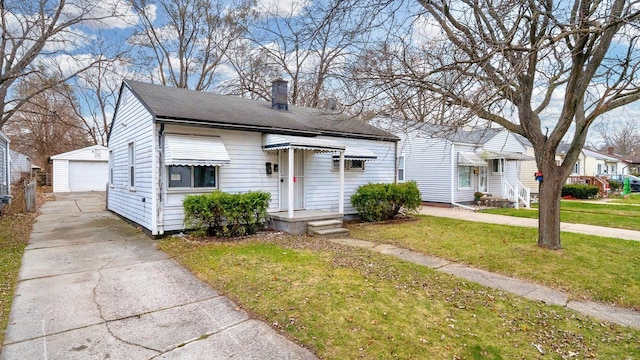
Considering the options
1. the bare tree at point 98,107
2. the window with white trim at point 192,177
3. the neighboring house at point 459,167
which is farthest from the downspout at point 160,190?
the bare tree at point 98,107

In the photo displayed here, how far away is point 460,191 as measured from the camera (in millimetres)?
17219

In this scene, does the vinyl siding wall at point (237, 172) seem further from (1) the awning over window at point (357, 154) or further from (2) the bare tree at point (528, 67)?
(2) the bare tree at point (528, 67)

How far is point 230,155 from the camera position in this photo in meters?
9.34

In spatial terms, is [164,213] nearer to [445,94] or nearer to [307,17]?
[307,17]

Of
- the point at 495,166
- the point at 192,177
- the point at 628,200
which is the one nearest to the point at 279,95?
the point at 192,177

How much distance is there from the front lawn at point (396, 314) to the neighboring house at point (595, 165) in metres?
30.3

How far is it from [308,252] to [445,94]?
4036 mm

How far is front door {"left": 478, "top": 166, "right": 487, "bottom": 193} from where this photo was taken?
18266 mm

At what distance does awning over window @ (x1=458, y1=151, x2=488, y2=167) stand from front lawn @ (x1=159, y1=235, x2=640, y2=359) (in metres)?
11.8

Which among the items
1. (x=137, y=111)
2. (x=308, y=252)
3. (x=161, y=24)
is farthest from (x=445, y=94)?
(x=161, y=24)

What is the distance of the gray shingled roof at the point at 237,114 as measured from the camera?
8.72m

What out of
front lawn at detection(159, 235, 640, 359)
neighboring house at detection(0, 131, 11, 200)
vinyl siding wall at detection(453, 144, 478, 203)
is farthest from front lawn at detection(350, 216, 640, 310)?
neighboring house at detection(0, 131, 11, 200)

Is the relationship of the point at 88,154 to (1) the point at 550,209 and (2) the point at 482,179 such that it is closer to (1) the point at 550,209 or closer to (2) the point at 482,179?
(2) the point at 482,179

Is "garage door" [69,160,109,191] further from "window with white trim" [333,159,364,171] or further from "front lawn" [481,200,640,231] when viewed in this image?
"front lawn" [481,200,640,231]
